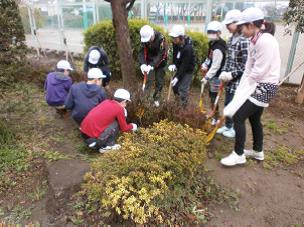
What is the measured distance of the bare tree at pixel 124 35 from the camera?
4594mm

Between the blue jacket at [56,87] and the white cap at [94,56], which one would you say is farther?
the white cap at [94,56]

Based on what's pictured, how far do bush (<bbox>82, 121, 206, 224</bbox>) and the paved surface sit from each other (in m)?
4.98

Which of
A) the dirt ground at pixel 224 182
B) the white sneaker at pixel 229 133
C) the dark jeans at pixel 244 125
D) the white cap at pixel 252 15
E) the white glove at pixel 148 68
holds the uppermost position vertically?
the white cap at pixel 252 15

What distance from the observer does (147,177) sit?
267 cm

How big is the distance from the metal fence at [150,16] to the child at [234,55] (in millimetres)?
3402

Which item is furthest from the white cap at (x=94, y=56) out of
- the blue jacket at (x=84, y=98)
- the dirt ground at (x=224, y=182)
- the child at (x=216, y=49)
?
the child at (x=216, y=49)

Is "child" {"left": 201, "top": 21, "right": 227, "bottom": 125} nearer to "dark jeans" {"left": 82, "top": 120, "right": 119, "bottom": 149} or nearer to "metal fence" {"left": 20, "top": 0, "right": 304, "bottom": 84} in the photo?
"dark jeans" {"left": 82, "top": 120, "right": 119, "bottom": 149}

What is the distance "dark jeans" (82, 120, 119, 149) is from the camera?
12.5 feet

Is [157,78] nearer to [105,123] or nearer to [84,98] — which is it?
[84,98]

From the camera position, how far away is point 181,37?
14.5ft

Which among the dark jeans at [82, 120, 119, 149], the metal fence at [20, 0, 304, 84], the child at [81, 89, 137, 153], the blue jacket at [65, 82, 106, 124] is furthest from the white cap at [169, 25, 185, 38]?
the metal fence at [20, 0, 304, 84]

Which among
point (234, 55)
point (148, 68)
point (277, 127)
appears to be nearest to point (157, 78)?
point (148, 68)

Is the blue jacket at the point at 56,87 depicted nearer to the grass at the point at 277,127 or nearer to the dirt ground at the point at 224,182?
the dirt ground at the point at 224,182

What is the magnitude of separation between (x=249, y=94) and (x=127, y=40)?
7.97 ft
